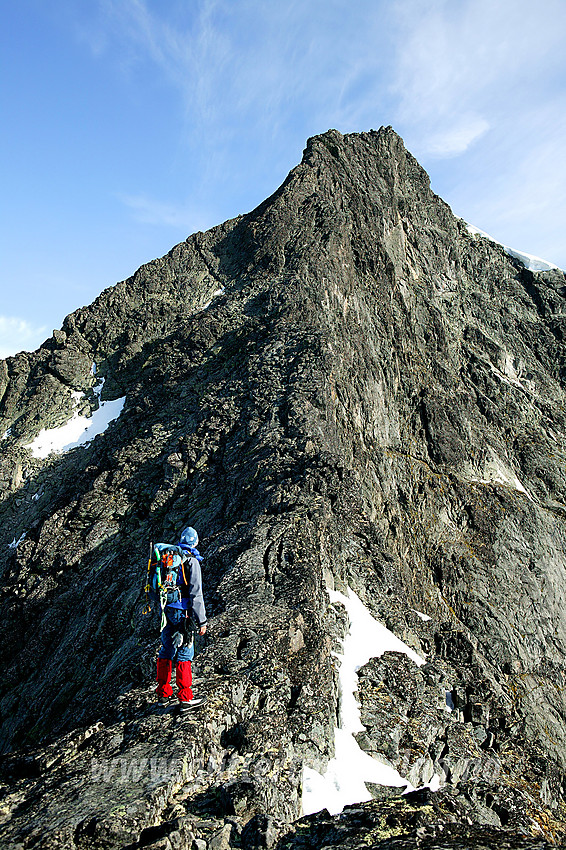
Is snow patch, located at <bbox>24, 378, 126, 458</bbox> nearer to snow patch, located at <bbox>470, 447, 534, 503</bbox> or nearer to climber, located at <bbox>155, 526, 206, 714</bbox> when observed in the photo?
snow patch, located at <bbox>470, 447, 534, 503</bbox>

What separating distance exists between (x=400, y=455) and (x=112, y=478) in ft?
56.1

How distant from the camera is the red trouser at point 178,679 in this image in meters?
9.29

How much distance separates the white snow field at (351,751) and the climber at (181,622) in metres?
2.37

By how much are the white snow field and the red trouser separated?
7.80ft

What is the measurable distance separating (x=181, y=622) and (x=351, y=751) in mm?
Result: 4264

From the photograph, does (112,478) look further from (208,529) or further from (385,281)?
(385,281)

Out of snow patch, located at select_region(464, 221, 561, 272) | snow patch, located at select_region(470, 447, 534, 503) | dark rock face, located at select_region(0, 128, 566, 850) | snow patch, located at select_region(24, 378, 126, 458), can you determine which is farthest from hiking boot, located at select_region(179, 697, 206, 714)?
snow patch, located at select_region(464, 221, 561, 272)

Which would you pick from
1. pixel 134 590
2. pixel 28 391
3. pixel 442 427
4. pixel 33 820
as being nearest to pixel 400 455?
pixel 442 427

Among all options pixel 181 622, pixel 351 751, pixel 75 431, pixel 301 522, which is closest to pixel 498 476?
pixel 301 522

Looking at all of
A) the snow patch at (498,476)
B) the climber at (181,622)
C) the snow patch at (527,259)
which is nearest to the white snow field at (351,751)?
the climber at (181,622)

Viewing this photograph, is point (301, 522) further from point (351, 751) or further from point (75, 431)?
point (75, 431)

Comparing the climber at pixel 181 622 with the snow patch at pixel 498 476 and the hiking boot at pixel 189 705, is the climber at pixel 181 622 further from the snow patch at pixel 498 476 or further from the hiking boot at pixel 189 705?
the snow patch at pixel 498 476

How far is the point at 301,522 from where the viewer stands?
1761 centimetres

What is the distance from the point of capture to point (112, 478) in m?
28.1
